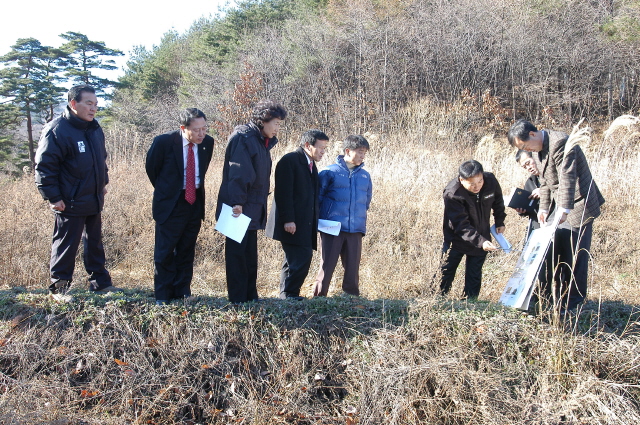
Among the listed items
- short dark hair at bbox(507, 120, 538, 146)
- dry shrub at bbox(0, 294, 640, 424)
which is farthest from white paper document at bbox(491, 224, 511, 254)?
short dark hair at bbox(507, 120, 538, 146)

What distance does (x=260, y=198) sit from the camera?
4.48 m

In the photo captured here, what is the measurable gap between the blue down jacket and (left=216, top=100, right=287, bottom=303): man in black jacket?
858 millimetres

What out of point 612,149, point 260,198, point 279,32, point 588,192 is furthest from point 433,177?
point 279,32

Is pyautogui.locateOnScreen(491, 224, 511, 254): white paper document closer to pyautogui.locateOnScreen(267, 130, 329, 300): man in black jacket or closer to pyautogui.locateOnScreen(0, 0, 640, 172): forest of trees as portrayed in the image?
pyautogui.locateOnScreen(267, 130, 329, 300): man in black jacket

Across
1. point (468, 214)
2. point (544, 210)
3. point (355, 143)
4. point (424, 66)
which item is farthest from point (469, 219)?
point (424, 66)

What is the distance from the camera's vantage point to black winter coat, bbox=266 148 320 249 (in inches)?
188

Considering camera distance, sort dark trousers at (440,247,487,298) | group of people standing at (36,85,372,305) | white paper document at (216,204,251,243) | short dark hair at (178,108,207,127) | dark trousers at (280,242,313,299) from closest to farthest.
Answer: white paper document at (216,204,251,243)
short dark hair at (178,108,207,127)
group of people standing at (36,85,372,305)
dark trousers at (280,242,313,299)
dark trousers at (440,247,487,298)

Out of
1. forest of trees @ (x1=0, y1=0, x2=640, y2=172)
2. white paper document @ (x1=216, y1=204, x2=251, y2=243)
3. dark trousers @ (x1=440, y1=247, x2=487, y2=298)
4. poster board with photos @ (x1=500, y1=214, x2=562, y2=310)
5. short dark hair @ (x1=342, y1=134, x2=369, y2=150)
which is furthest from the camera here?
forest of trees @ (x1=0, y1=0, x2=640, y2=172)

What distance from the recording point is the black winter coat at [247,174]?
4.21 meters

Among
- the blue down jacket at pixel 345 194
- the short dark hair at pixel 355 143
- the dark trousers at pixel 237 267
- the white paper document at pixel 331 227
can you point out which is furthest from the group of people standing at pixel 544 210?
the dark trousers at pixel 237 267

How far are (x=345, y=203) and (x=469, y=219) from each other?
128 centimetres

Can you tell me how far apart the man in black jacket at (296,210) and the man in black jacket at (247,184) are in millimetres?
253

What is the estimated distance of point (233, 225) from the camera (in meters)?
4.16

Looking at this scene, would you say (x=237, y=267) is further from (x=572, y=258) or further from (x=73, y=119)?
(x=572, y=258)
